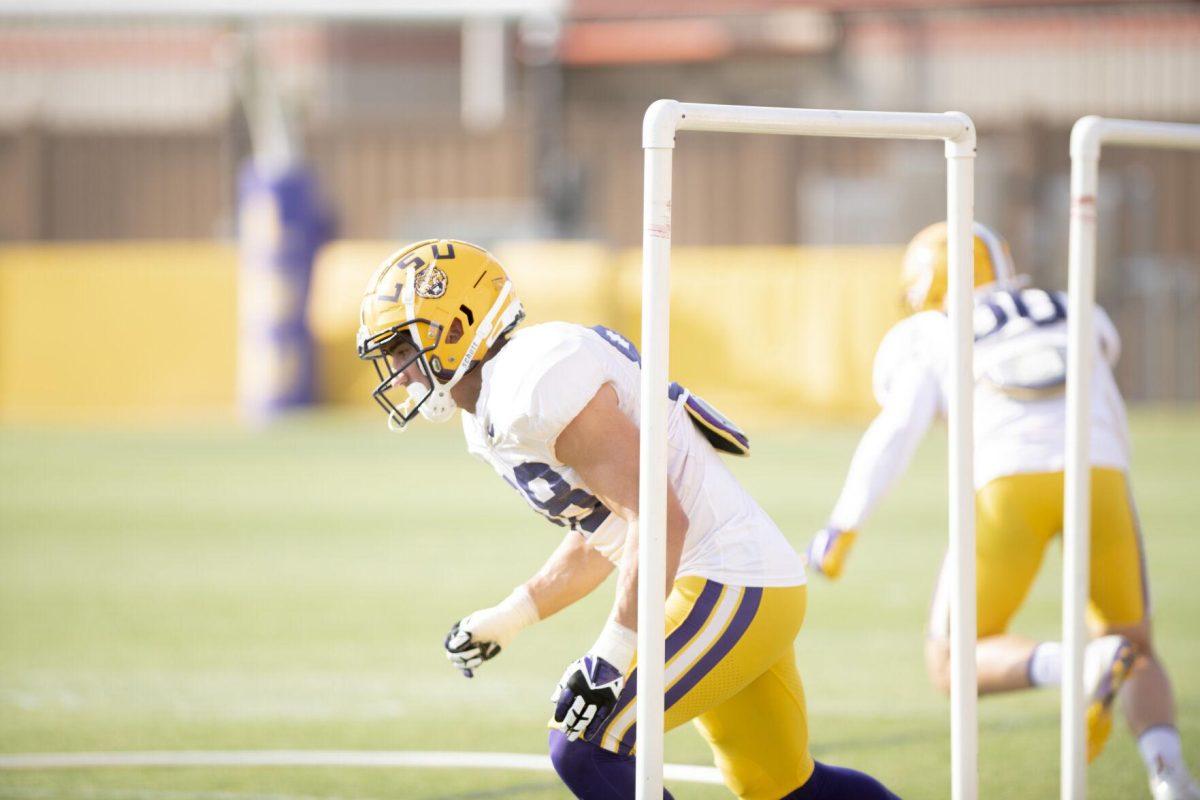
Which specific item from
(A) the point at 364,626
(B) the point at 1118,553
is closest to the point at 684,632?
(B) the point at 1118,553

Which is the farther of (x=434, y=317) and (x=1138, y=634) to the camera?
(x=1138, y=634)

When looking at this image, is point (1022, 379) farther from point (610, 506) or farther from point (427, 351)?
point (427, 351)

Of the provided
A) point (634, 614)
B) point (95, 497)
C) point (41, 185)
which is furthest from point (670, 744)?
point (41, 185)

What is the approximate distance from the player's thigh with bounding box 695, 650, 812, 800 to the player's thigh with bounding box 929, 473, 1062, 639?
1.23 meters

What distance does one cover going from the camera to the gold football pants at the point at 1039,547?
16.9 ft

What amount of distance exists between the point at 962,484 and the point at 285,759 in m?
3.06

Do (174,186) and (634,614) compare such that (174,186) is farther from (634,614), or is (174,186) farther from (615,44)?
(634,614)

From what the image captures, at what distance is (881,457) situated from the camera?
4.98 metres

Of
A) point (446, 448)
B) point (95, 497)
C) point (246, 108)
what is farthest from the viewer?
point (246, 108)

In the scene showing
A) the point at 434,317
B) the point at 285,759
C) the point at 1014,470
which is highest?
the point at 434,317

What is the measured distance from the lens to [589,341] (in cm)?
377

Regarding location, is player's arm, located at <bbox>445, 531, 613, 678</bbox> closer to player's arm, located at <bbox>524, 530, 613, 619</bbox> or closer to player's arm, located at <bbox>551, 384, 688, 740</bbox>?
player's arm, located at <bbox>524, 530, 613, 619</bbox>

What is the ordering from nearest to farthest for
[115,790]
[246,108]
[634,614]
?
[634,614] < [115,790] < [246,108]

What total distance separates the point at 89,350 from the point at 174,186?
16.3 ft
